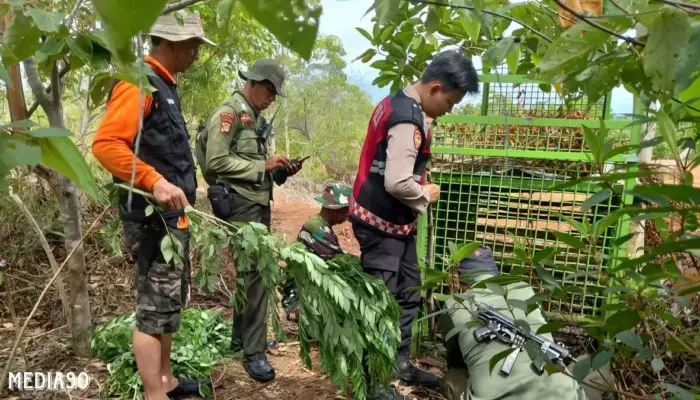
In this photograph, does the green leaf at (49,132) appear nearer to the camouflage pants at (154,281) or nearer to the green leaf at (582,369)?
the green leaf at (582,369)

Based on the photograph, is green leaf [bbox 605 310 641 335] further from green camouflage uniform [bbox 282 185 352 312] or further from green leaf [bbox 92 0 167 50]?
green camouflage uniform [bbox 282 185 352 312]

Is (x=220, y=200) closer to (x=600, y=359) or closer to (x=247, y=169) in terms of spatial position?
(x=247, y=169)

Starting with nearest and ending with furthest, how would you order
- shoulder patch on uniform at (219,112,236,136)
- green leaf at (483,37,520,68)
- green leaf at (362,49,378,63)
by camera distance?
1. green leaf at (483,37,520,68)
2. green leaf at (362,49,378,63)
3. shoulder patch on uniform at (219,112,236,136)

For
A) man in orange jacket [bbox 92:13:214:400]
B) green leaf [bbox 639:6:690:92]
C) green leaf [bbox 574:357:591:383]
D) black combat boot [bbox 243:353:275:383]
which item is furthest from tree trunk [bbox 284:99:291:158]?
green leaf [bbox 639:6:690:92]

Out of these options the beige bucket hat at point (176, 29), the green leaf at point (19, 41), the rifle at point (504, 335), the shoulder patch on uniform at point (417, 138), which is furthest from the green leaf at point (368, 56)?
the green leaf at point (19, 41)

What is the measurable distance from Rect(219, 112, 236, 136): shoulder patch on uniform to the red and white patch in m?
0.08

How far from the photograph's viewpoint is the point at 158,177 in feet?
6.14

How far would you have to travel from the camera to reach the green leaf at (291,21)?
32 centimetres

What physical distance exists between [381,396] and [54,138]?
7.27 ft

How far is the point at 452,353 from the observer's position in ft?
9.01

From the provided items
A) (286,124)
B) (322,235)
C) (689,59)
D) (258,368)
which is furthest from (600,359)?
(286,124)

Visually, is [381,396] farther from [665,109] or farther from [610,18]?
[610,18]

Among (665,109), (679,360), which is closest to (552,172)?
(679,360)
